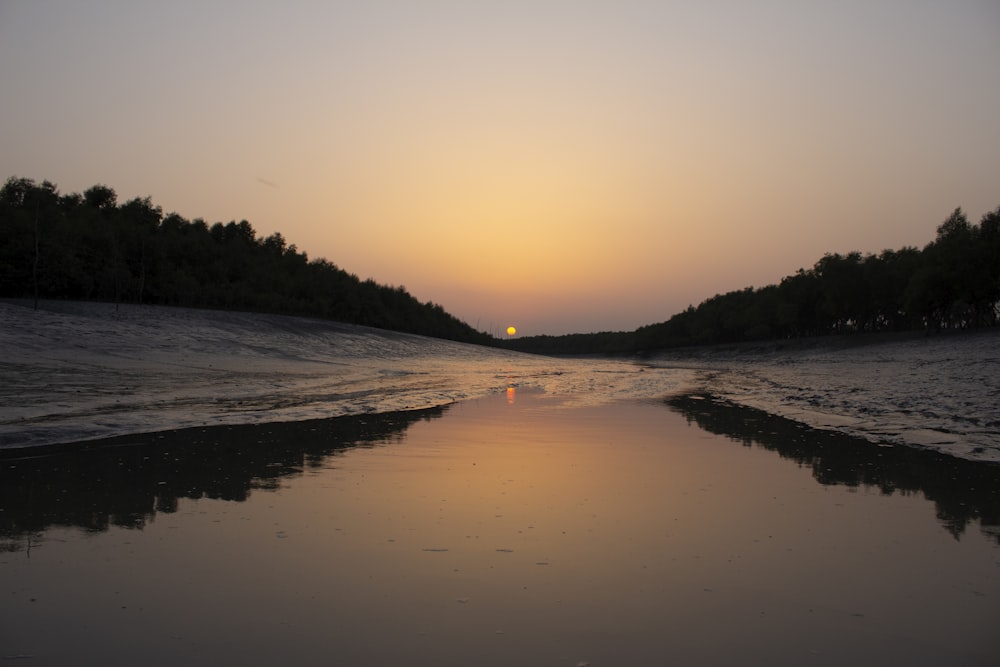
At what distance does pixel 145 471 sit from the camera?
29.6 feet

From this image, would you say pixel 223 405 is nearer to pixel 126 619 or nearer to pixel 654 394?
pixel 126 619

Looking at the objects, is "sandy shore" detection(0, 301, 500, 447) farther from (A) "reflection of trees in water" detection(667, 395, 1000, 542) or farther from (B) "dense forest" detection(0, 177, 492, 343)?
(A) "reflection of trees in water" detection(667, 395, 1000, 542)

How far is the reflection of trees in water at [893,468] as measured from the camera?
7215 millimetres

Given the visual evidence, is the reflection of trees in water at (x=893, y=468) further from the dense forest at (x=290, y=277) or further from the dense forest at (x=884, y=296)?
the dense forest at (x=884, y=296)

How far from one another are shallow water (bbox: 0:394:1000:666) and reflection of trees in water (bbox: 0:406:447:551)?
2.1 inches

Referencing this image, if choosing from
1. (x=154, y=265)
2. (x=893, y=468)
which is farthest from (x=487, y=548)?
(x=154, y=265)

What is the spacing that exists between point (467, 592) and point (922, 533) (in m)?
4.69

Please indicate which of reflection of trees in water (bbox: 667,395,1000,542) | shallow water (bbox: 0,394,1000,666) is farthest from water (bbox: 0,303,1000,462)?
shallow water (bbox: 0,394,1000,666)

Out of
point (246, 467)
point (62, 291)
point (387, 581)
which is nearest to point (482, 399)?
point (246, 467)

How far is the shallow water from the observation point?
405 cm

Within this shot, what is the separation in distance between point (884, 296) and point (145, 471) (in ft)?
313

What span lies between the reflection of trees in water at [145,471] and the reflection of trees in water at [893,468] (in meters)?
7.57

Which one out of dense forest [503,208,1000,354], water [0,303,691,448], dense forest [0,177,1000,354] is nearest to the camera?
water [0,303,691,448]

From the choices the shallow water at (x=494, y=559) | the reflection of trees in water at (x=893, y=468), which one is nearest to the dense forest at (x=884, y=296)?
the reflection of trees in water at (x=893, y=468)
